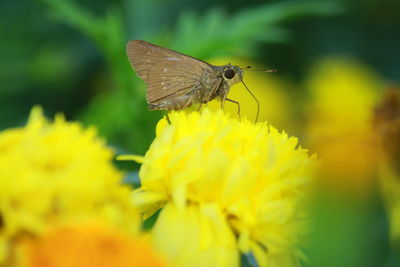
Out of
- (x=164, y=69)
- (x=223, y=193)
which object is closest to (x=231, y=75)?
(x=164, y=69)

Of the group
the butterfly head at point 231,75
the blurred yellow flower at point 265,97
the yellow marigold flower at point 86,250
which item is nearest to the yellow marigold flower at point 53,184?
the yellow marigold flower at point 86,250

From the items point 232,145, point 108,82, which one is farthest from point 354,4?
point 232,145

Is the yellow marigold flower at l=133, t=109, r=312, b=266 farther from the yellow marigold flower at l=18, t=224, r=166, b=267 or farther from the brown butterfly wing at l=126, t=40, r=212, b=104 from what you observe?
the brown butterfly wing at l=126, t=40, r=212, b=104

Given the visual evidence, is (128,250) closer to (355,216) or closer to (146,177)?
(355,216)

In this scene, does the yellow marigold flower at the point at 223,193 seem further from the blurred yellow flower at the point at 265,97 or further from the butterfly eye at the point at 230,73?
Result: the blurred yellow flower at the point at 265,97

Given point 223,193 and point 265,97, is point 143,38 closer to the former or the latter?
point 265,97

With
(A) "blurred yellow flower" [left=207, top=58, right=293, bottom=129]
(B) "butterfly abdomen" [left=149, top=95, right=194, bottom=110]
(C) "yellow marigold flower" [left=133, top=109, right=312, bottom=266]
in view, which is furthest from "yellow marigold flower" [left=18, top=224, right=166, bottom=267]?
(A) "blurred yellow flower" [left=207, top=58, right=293, bottom=129]
